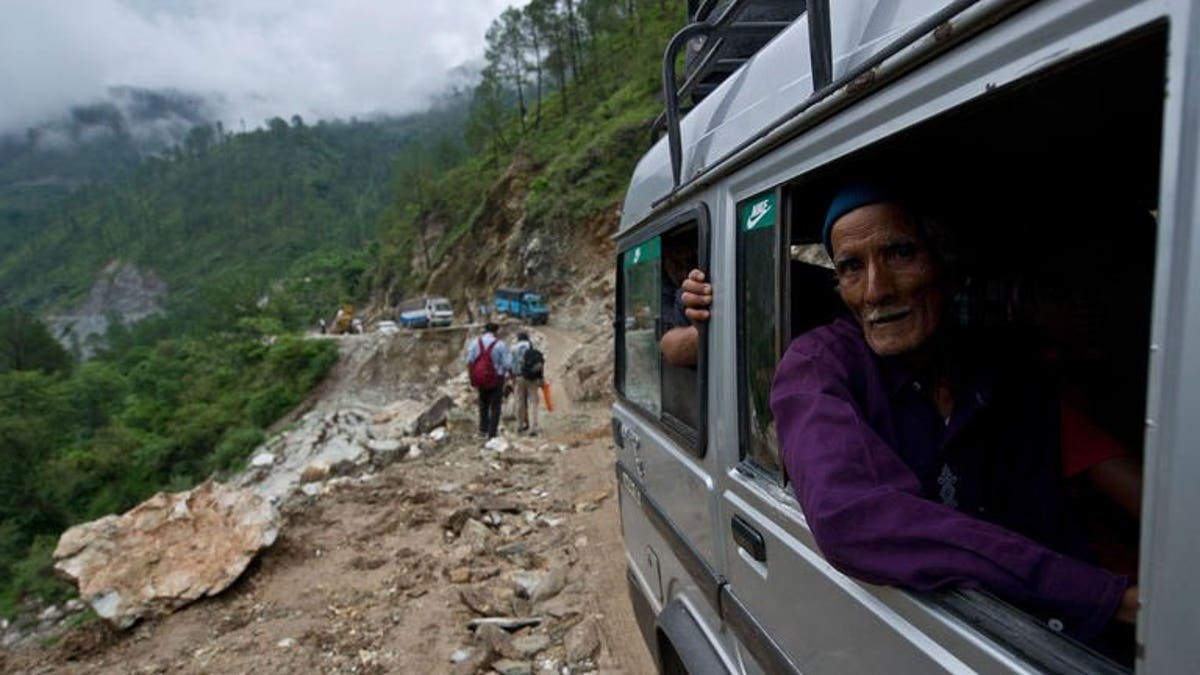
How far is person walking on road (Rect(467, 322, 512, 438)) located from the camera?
31.0ft

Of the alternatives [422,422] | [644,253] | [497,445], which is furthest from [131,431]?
[644,253]

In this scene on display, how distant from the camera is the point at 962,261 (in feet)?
5.42

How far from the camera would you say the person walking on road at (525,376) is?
10180mm

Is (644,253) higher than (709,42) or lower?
lower

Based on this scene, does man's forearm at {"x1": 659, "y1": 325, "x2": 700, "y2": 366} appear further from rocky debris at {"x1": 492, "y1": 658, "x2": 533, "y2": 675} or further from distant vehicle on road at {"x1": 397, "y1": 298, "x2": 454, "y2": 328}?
distant vehicle on road at {"x1": 397, "y1": 298, "x2": 454, "y2": 328}

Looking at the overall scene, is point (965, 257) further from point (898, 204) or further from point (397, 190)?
point (397, 190)

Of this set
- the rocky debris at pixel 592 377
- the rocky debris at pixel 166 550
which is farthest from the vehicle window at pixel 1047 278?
the rocky debris at pixel 592 377

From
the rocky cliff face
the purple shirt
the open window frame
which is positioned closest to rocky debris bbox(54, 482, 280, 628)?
the open window frame

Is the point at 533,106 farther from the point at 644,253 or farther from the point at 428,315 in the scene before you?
the point at 644,253

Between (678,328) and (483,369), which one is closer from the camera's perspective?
(678,328)

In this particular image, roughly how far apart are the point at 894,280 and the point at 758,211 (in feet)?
1.37

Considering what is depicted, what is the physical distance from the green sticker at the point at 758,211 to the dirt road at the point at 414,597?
9.33 ft

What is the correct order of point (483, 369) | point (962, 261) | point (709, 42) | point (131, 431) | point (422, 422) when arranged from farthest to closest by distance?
point (131, 431) → point (422, 422) → point (483, 369) → point (709, 42) → point (962, 261)

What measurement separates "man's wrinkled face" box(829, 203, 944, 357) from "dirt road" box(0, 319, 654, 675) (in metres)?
2.93
